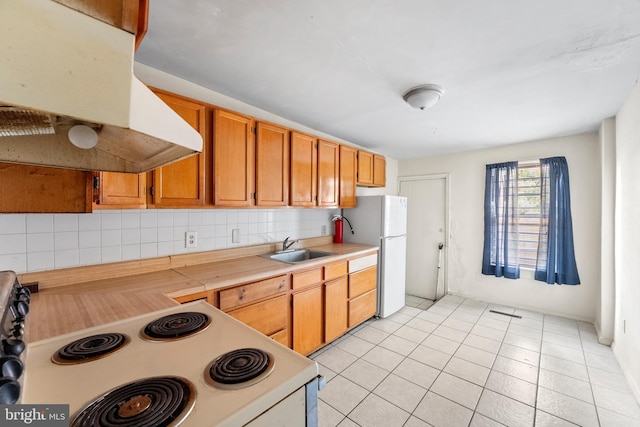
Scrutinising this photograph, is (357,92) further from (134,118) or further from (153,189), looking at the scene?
(134,118)

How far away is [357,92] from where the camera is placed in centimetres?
209

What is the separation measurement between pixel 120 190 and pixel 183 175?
1.20ft

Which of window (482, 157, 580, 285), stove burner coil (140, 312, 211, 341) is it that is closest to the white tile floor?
window (482, 157, 580, 285)

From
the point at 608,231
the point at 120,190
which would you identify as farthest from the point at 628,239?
the point at 120,190

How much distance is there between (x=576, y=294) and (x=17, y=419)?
4600mm

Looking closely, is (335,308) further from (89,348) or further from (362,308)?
(89,348)

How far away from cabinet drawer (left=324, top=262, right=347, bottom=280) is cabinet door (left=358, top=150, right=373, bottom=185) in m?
1.23

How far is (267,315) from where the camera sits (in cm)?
197

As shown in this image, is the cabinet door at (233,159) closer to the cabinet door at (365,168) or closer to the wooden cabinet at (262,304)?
the wooden cabinet at (262,304)

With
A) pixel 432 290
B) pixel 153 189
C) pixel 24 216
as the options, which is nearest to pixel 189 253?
pixel 153 189

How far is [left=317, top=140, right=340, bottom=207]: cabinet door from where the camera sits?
280cm

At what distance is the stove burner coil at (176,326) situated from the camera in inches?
37.5

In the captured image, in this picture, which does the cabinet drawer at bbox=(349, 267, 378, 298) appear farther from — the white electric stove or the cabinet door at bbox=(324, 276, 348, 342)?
the white electric stove

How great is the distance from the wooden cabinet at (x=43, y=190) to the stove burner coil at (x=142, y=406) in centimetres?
116
